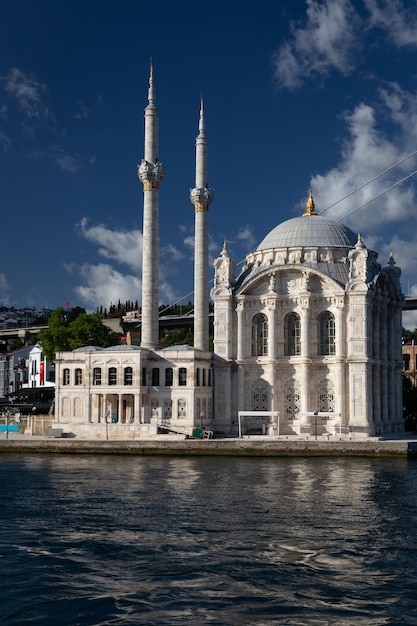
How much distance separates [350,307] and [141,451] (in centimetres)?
1803

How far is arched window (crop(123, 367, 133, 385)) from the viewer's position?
61.6 metres

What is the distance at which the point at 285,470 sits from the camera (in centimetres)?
4641

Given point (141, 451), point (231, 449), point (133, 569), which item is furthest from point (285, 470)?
point (133, 569)

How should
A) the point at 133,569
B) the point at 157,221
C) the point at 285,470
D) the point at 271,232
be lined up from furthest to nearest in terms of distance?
the point at 271,232, the point at 157,221, the point at 285,470, the point at 133,569

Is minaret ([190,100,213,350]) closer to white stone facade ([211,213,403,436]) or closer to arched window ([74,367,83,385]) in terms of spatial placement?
white stone facade ([211,213,403,436])

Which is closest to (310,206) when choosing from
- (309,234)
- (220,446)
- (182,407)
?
(309,234)

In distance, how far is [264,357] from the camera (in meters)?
65.0

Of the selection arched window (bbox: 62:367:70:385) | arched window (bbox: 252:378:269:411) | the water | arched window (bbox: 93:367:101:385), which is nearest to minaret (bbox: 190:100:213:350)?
arched window (bbox: 252:378:269:411)

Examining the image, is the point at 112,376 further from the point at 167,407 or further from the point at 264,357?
the point at 264,357

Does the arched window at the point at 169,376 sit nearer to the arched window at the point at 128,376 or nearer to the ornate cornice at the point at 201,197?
the arched window at the point at 128,376

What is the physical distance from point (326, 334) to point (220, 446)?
529 inches

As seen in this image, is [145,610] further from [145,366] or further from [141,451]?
[145,366]

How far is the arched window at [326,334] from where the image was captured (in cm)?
6355

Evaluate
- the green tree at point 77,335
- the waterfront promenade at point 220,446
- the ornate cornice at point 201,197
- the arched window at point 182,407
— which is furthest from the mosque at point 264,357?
the green tree at point 77,335
